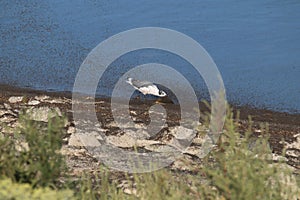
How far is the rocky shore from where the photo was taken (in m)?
7.18

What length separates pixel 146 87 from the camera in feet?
32.5

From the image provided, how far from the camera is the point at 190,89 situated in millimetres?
10469

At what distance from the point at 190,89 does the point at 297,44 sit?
2.31 metres

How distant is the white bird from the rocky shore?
0.17 m

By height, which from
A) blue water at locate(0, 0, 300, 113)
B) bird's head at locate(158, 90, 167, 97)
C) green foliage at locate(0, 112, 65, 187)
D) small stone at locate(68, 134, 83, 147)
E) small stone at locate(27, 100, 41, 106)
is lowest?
green foliage at locate(0, 112, 65, 187)

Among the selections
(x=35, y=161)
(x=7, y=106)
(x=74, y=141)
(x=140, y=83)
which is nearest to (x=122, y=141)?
(x=74, y=141)

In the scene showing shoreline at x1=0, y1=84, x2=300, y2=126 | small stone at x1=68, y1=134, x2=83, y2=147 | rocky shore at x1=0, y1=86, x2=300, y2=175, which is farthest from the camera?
shoreline at x1=0, y1=84, x2=300, y2=126

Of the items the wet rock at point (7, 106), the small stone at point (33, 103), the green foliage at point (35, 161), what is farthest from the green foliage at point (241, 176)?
the small stone at point (33, 103)

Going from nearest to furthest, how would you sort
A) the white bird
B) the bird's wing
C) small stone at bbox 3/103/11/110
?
small stone at bbox 3/103/11/110 < the white bird < the bird's wing

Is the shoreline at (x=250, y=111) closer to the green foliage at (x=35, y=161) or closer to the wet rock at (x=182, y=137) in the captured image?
the wet rock at (x=182, y=137)

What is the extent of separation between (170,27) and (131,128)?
432 cm

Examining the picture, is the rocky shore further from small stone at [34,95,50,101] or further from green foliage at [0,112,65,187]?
green foliage at [0,112,65,187]

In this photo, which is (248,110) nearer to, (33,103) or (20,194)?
(33,103)

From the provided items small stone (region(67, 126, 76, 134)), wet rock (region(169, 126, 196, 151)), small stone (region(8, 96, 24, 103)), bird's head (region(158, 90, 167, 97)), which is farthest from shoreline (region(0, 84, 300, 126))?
small stone (region(67, 126, 76, 134))
